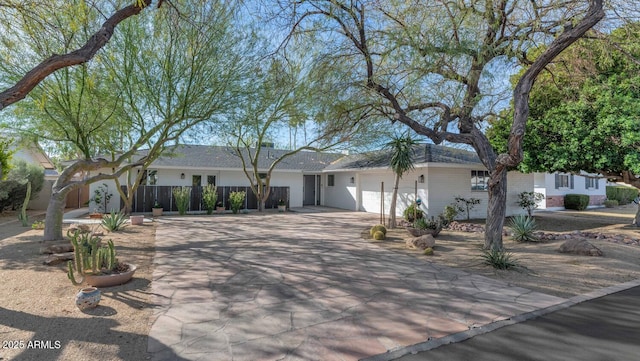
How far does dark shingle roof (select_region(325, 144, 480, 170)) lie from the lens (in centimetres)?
1545

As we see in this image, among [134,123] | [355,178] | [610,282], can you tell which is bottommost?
[610,282]

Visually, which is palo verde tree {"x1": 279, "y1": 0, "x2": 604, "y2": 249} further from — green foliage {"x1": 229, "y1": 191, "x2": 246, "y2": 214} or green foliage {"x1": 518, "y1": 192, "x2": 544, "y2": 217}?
green foliage {"x1": 229, "y1": 191, "x2": 246, "y2": 214}

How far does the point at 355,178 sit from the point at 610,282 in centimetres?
1494

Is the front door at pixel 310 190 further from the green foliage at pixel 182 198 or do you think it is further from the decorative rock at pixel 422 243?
the decorative rock at pixel 422 243

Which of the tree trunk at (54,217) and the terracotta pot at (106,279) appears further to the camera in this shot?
the tree trunk at (54,217)

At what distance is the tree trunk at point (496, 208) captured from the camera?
324 inches

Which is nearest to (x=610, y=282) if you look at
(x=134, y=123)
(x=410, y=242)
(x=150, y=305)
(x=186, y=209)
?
(x=410, y=242)

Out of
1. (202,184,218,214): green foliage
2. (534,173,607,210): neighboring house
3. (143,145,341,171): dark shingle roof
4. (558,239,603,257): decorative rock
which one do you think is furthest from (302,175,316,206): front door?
(558,239,603,257): decorative rock

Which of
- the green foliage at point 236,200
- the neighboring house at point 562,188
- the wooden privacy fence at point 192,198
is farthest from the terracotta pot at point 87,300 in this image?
the neighboring house at point 562,188

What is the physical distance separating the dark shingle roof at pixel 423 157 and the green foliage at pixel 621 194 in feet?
53.7

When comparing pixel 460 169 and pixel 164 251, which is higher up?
pixel 460 169

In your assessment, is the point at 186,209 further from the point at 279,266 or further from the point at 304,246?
the point at 279,266

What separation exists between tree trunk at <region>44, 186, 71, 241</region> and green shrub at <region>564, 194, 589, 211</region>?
2662 centimetres

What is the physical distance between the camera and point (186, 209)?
17.8 metres
